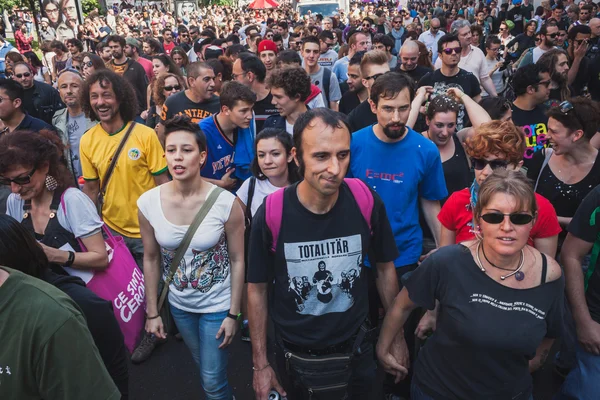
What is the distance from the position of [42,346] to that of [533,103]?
431 cm

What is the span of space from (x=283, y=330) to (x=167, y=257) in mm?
869

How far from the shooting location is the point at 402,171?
307cm

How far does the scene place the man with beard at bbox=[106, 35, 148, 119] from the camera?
7879 millimetres

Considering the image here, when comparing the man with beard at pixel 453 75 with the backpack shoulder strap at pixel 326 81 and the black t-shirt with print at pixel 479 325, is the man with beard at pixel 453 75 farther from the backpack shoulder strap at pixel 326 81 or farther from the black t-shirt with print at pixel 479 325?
the black t-shirt with print at pixel 479 325

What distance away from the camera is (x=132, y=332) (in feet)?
9.66

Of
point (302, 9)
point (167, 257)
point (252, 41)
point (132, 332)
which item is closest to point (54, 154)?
point (167, 257)

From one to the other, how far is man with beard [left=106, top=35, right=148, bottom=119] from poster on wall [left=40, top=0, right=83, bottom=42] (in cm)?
662

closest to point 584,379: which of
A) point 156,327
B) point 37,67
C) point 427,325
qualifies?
point 427,325

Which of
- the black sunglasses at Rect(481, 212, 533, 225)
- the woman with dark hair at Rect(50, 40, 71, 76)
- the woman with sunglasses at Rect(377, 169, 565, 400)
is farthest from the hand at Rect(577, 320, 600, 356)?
the woman with dark hair at Rect(50, 40, 71, 76)

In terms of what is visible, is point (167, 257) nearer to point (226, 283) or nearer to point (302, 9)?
point (226, 283)

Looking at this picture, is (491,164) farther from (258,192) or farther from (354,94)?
(354,94)

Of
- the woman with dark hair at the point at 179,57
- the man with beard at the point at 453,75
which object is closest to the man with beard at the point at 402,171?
the man with beard at the point at 453,75

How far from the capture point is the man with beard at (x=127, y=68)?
7.88 meters

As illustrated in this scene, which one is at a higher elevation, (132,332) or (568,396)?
(132,332)
